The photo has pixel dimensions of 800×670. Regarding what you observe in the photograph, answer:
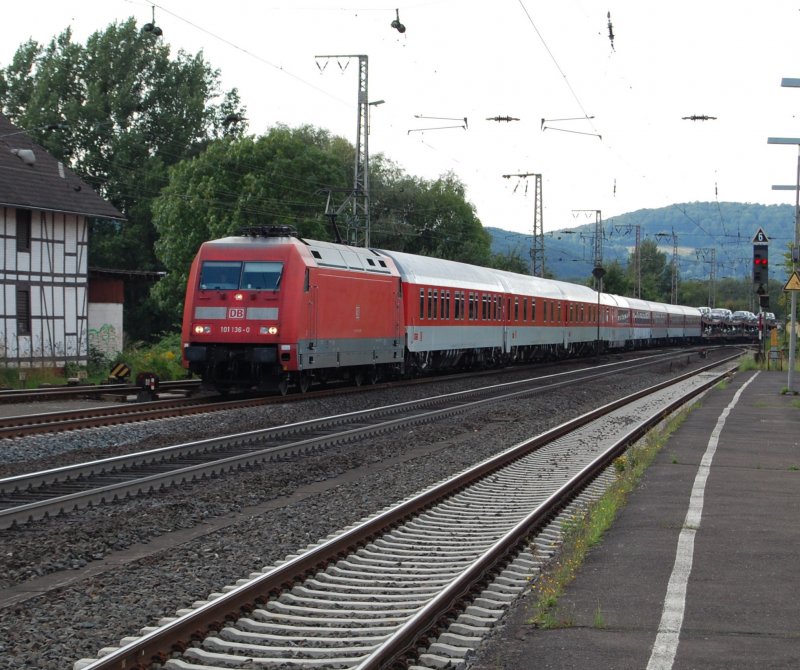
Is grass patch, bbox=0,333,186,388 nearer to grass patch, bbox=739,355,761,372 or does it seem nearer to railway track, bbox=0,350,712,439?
railway track, bbox=0,350,712,439

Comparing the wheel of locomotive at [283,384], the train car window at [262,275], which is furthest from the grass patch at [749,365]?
the train car window at [262,275]

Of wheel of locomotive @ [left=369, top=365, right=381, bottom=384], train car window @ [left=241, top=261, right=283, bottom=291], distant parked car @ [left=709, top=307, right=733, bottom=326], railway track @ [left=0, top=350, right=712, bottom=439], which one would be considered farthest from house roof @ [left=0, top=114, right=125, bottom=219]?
distant parked car @ [left=709, top=307, right=733, bottom=326]

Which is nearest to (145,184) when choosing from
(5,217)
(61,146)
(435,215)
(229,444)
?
(61,146)

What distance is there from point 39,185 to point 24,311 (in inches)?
165

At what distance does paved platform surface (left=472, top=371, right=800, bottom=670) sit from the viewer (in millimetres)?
5598

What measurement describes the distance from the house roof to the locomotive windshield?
13098 millimetres

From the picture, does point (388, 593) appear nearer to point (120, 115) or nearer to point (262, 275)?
point (262, 275)

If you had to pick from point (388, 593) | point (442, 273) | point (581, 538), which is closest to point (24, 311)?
point (442, 273)

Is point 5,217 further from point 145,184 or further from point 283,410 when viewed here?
point 145,184

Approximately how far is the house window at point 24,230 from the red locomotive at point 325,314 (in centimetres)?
1268

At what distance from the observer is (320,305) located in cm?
2302

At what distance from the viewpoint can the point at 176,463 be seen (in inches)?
536

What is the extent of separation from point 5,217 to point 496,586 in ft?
97.1

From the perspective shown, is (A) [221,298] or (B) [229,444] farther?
(A) [221,298]
